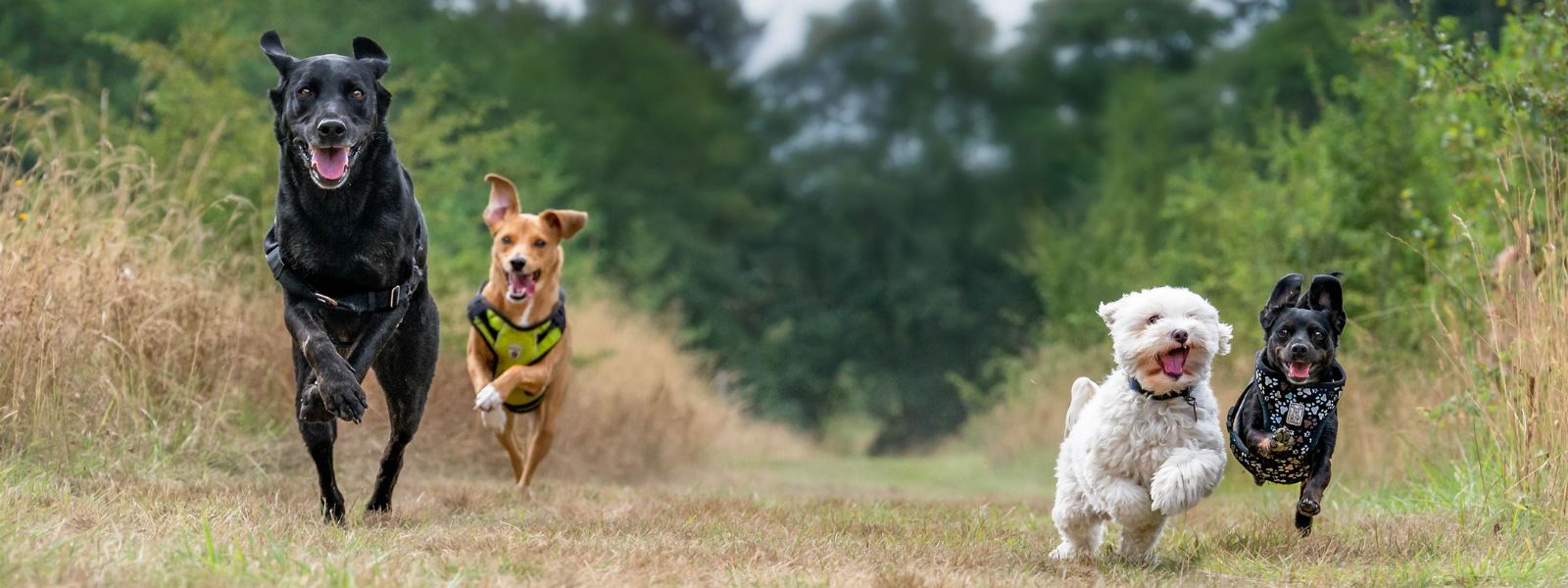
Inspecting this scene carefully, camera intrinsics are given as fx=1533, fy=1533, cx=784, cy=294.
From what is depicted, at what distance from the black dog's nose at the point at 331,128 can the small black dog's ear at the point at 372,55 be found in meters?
0.59

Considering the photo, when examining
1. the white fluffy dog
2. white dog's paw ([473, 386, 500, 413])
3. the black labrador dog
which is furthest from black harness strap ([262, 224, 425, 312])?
the white fluffy dog

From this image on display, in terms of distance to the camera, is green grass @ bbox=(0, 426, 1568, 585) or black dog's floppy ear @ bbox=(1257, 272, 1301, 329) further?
black dog's floppy ear @ bbox=(1257, 272, 1301, 329)

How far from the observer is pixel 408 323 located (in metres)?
6.41

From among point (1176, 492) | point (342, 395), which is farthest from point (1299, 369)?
point (342, 395)

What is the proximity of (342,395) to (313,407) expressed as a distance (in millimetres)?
239

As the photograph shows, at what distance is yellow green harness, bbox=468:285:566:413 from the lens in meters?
8.58

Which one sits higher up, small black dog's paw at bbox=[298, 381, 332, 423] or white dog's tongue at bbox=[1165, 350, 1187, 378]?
white dog's tongue at bbox=[1165, 350, 1187, 378]

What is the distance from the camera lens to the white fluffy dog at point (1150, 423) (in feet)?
18.0

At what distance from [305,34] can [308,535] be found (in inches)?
683

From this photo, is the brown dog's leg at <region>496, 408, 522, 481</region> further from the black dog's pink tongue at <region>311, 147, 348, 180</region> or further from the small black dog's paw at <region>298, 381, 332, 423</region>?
the black dog's pink tongue at <region>311, 147, 348, 180</region>

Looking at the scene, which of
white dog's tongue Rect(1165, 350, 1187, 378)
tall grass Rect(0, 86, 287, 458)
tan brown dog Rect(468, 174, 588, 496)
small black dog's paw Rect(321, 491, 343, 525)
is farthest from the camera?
tan brown dog Rect(468, 174, 588, 496)

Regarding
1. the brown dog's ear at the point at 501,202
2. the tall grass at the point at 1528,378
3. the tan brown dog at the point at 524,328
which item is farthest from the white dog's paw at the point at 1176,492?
the brown dog's ear at the point at 501,202

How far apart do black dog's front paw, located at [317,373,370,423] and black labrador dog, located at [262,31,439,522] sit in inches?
3.3

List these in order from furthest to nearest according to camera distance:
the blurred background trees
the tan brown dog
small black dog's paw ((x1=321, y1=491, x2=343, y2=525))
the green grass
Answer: the blurred background trees
the tan brown dog
small black dog's paw ((x1=321, y1=491, x2=343, y2=525))
the green grass
